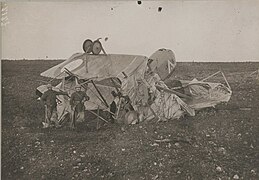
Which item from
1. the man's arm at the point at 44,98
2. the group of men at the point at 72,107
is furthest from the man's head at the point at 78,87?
the man's arm at the point at 44,98

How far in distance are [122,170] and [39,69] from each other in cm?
62

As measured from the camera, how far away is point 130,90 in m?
2.14

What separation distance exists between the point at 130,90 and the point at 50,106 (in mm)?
388

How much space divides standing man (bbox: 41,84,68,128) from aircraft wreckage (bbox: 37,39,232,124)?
20 mm

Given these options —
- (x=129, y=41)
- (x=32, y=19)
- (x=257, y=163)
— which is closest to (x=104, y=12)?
(x=129, y=41)

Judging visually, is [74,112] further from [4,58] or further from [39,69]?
[4,58]

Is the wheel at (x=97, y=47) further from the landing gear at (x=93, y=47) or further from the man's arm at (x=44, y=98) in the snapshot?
the man's arm at (x=44, y=98)

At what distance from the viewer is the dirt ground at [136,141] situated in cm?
210

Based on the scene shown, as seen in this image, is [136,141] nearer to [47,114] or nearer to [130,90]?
[130,90]

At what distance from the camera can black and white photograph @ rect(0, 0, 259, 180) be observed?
212 cm

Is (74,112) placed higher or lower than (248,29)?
lower

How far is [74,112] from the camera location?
2.14 meters

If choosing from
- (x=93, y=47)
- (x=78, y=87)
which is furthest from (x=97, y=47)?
(x=78, y=87)

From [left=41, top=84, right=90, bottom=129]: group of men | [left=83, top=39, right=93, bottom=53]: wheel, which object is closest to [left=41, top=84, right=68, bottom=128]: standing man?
[left=41, top=84, right=90, bottom=129]: group of men
